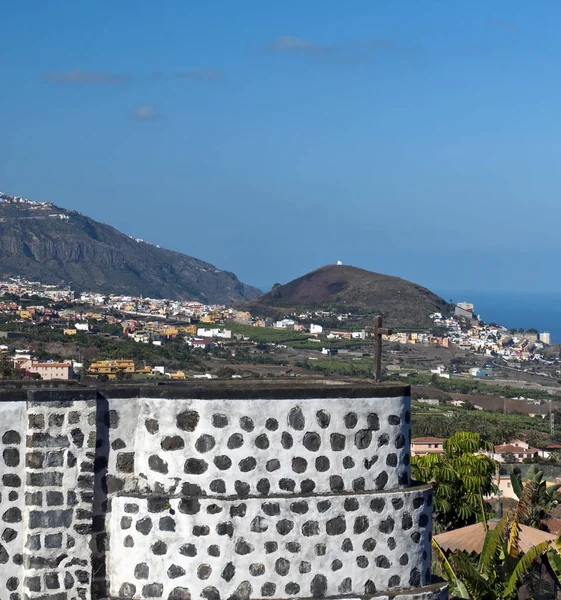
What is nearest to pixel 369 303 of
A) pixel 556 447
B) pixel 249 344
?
pixel 249 344

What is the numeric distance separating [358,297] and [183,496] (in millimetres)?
156712

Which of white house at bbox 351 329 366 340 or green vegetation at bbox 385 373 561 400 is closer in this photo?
green vegetation at bbox 385 373 561 400

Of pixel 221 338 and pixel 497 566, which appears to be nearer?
pixel 497 566

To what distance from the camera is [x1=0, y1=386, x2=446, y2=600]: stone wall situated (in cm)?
764

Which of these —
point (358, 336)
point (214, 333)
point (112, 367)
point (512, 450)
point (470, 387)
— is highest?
point (358, 336)

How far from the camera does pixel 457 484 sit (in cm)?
2016

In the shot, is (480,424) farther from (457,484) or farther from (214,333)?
(214,333)

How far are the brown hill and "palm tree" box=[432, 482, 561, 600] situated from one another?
454 ft

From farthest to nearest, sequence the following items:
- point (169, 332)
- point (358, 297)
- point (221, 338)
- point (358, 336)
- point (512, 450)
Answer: point (358, 297), point (358, 336), point (221, 338), point (169, 332), point (512, 450)

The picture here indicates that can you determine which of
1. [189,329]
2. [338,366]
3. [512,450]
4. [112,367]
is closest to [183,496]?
[512,450]

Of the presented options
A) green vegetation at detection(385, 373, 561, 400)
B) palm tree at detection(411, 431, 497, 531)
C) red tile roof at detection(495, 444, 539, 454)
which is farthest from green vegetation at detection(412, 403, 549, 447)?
palm tree at detection(411, 431, 497, 531)

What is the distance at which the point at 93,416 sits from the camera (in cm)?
769

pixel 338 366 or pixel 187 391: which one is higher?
pixel 187 391

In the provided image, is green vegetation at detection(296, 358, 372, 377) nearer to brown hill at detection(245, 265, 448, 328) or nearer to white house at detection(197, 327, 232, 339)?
white house at detection(197, 327, 232, 339)
